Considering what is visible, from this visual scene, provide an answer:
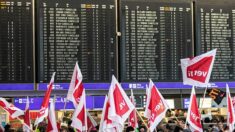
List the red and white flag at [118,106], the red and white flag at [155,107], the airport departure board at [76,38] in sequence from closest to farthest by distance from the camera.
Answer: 1. the red and white flag at [118,106]
2. the red and white flag at [155,107]
3. the airport departure board at [76,38]

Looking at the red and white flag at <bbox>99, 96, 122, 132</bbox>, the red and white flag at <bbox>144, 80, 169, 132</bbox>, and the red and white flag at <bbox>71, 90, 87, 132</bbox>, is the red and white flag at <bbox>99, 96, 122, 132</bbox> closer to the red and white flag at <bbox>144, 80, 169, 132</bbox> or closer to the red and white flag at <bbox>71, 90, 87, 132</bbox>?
the red and white flag at <bbox>71, 90, 87, 132</bbox>

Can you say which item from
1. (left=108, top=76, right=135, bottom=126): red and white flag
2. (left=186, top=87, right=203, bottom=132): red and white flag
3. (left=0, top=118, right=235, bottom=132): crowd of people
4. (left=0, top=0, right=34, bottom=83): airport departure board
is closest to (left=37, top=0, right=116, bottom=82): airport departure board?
(left=0, top=0, right=34, bottom=83): airport departure board

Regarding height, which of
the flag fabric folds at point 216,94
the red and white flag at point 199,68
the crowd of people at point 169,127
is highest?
the red and white flag at point 199,68

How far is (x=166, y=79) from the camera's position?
12562mm

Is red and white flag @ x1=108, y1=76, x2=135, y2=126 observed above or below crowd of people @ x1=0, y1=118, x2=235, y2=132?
above

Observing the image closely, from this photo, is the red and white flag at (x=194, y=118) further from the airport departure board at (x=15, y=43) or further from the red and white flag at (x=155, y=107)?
the airport departure board at (x=15, y=43)

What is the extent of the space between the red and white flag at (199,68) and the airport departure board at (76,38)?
1.80m

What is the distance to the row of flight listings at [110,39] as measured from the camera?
→ 11.8m

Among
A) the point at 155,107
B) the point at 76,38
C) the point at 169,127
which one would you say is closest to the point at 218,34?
the point at 169,127

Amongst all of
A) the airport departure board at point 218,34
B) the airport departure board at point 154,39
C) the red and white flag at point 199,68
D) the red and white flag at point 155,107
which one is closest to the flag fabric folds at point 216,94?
the airport departure board at point 218,34

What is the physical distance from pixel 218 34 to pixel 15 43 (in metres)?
4.03

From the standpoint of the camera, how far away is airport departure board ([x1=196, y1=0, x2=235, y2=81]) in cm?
1290

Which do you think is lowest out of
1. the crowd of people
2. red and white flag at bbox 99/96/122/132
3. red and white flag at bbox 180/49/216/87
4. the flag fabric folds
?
the crowd of people

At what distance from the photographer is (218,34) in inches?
512
